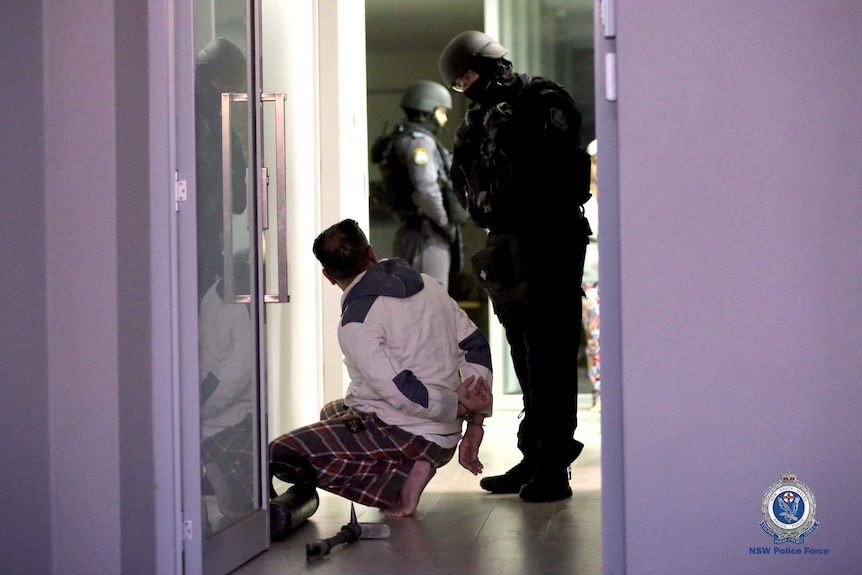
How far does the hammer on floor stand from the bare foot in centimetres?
30

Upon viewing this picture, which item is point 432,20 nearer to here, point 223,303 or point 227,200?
point 227,200

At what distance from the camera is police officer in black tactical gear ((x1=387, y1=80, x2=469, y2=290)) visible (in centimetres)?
640

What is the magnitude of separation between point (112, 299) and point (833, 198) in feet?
5.27

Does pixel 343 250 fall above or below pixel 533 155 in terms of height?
below

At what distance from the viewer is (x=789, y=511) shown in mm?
2369

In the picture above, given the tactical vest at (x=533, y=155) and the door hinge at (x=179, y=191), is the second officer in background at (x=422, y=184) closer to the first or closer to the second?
the tactical vest at (x=533, y=155)

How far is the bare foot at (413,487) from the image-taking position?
373 centimetres

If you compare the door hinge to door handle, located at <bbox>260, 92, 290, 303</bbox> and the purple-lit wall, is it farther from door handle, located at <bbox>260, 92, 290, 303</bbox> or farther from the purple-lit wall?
the purple-lit wall

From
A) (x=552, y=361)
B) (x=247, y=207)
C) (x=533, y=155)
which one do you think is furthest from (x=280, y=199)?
(x=552, y=361)

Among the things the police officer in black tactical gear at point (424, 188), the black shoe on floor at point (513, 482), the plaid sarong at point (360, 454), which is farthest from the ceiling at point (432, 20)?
the plaid sarong at point (360, 454)

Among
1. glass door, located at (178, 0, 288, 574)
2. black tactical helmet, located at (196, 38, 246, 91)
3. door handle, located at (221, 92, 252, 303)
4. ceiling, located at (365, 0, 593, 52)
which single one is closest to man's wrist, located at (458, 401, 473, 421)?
glass door, located at (178, 0, 288, 574)

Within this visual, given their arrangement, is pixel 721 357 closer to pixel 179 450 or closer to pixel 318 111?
pixel 179 450

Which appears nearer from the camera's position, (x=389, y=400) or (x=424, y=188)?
(x=389, y=400)

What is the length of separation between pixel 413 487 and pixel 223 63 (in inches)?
59.3
